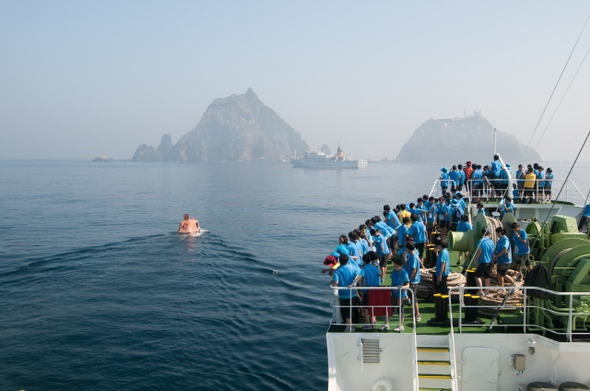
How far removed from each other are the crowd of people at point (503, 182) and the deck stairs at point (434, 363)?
1248cm

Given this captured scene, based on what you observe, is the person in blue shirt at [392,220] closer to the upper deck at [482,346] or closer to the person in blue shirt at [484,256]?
the person in blue shirt at [484,256]

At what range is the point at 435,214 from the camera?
1894cm

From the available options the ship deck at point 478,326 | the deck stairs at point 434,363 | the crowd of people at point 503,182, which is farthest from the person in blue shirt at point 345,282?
the crowd of people at point 503,182

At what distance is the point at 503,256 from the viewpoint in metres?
11.5

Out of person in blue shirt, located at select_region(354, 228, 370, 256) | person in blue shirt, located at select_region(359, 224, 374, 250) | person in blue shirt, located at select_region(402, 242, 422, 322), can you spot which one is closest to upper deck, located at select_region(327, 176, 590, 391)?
person in blue shirt, located at select_region(402, 242, 422, 322)

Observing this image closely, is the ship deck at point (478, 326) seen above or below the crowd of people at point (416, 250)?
below

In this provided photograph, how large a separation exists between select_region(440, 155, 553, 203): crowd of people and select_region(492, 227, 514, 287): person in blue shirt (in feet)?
29.6

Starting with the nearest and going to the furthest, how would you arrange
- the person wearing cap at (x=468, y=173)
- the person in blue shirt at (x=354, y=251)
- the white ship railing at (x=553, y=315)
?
the white ship railing at (x=553, y=315), the person in blue shirt at (x=354, y=251), the person wearing cap at (x=468, y=173)

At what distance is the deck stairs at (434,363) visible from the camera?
343 inches

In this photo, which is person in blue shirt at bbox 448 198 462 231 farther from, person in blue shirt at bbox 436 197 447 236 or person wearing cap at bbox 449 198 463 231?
person in blue shirt at bbox 436 197 447 236

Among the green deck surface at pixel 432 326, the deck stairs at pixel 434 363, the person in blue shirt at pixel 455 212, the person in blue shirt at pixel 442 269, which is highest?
the person in blue shirt at pixel 455 212

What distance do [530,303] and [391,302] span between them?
279 centimetres

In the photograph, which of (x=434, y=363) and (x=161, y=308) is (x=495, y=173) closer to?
(x=434, y=363)

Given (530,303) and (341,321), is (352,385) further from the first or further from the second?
(530,303)
